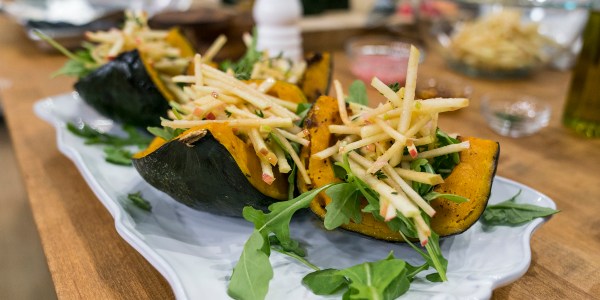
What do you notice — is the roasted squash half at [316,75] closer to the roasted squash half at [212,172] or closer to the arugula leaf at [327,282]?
the roasted squash half at [212,172]

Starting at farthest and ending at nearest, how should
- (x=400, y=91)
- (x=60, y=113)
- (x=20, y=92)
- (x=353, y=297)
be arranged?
(x=20, y=92) < (x=60, y=113) < (x=400, y=91) < (x=353, y=297)

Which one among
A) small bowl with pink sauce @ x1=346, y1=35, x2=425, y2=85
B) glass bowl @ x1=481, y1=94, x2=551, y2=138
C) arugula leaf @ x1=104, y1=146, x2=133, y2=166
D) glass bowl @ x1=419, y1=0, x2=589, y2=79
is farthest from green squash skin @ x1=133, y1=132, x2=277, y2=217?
glass bowl @ x1=419, y1=0, x2=589, y2=79

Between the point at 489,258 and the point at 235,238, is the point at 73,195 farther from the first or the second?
the point at 489,258

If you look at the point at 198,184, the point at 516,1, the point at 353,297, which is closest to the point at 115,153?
the point at 198,184

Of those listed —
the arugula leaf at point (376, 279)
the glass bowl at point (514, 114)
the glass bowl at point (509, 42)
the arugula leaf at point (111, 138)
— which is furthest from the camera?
the glass bowl at point (509, 42)

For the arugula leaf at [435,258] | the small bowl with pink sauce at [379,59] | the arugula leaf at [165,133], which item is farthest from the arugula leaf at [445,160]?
the small bowl with pink sauce at [379,59]

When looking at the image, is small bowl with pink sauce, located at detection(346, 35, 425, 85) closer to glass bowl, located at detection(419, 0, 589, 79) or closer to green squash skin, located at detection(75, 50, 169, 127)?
glass bowl, located at detection(419, 0, 589, 79)
